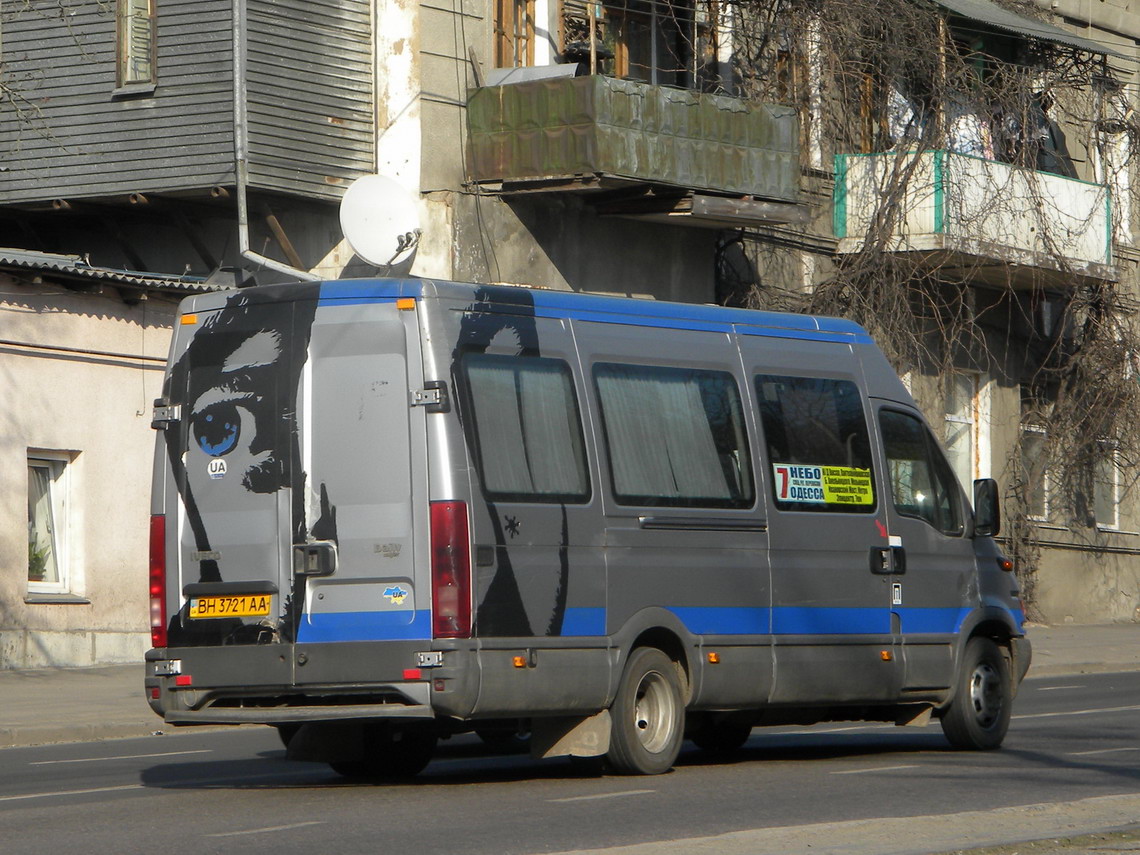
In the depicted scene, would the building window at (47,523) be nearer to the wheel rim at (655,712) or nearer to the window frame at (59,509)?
the window frame at (59,509)

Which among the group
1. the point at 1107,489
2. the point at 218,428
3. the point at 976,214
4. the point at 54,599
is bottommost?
the point at 54,599

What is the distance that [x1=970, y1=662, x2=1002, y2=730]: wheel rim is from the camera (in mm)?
12500

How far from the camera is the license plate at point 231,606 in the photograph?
1020 centimetres

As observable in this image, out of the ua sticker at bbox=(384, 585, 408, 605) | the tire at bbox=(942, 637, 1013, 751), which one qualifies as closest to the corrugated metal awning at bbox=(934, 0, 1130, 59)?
the tire at bbox=(942, 637, 1013, 751)

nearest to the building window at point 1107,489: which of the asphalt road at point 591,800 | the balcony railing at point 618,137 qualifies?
the balcony railing at point 618,137

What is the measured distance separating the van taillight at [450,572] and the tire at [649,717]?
1.22 metres

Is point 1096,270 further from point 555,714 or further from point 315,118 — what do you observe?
point 555,714

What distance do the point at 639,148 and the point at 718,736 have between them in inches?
407

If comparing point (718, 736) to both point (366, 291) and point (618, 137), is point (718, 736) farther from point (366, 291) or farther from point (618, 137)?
point (618, 137)

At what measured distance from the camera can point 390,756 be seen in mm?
11312

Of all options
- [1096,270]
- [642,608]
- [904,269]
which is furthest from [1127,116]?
[642,608]

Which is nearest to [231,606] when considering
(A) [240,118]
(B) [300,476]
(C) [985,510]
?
(B) [300,476]

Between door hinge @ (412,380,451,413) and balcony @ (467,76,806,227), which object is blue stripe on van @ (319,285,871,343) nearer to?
door hinge @ (412,380,451,413)

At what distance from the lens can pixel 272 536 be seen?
1021cm
